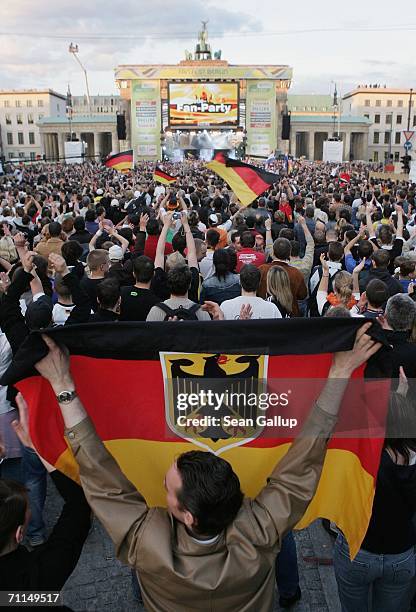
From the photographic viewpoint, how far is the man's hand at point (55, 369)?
2129 mm

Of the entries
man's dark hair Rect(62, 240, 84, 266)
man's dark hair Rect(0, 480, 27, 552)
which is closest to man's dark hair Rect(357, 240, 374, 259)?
man's dark hair Rect(62, 240, 84, 266)

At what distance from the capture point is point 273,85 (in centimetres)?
6581

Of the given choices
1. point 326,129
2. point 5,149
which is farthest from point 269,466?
point 5,149

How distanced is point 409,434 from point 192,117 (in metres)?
65.3

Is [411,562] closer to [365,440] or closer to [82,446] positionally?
[365,440]

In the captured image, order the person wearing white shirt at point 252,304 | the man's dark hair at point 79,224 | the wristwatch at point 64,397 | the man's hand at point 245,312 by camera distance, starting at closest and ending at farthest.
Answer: the wristwatch at point 64,397, the man's hand at point 245,312, the person wearing white shirt at point 252,304, the man's dark hair at point 79,224

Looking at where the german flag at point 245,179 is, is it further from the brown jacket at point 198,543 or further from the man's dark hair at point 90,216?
the brown jacket at point 198,543

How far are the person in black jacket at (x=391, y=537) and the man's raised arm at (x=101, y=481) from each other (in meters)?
1.10

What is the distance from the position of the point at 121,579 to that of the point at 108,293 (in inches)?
77.1

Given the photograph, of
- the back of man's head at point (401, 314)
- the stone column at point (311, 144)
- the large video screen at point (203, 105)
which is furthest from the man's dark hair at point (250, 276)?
the stone column at point (311, 144)

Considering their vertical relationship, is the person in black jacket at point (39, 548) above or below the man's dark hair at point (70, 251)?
below

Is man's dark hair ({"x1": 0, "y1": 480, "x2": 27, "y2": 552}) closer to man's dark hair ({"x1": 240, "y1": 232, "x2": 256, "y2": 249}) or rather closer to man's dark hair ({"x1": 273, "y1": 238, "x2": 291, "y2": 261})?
man's dark hair ({"x1": 273, "y1": 238, "x2": 291, "y2": 261})

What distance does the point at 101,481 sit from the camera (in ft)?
6.40

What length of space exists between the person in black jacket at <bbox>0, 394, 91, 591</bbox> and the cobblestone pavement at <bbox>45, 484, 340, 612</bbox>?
5.30ft
